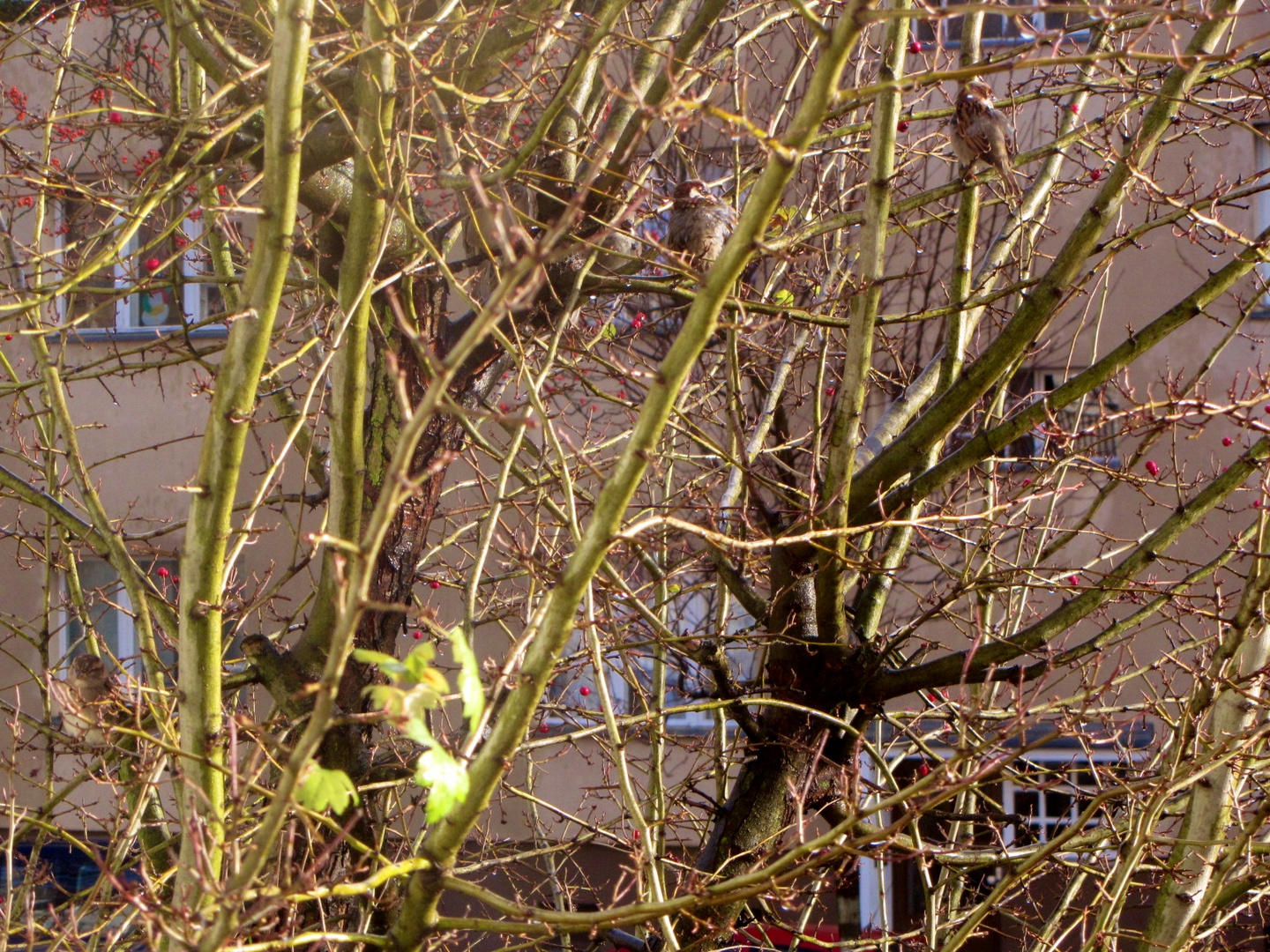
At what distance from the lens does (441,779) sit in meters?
1.39

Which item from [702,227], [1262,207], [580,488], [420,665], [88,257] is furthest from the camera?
[1262,207]

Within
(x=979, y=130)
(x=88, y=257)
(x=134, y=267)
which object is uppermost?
(x=979, y=130)

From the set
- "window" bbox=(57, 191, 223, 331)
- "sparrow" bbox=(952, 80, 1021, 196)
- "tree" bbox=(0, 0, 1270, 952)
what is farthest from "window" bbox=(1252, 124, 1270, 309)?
"window" bbox=(57, 191, 223, 331)

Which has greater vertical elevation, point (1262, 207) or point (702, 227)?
point (1262, 207)

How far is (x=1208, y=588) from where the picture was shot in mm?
7102

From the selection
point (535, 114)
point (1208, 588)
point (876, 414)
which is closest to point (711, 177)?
point (876, 414)

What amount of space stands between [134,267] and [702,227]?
2.96 m

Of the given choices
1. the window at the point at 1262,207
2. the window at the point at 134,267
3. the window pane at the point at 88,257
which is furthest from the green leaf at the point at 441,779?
the window at the point at 1262,207

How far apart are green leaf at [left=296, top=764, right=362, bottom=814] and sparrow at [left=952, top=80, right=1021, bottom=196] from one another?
2517 millimetres

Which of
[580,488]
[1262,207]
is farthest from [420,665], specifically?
[1262,207]

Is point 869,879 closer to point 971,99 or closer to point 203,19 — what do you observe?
point 971,99

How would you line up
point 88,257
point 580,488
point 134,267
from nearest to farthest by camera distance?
point 88,257
point 580,488
point 134,267

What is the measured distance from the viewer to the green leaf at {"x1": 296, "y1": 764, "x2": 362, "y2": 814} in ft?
4.63

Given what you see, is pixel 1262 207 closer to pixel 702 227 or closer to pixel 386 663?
pixel 702 227
